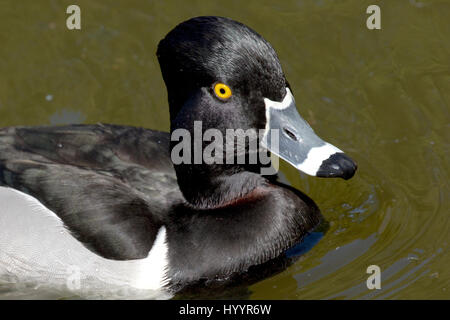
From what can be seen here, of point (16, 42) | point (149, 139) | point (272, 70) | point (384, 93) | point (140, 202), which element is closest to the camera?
point (272, 70)

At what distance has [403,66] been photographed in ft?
24.2

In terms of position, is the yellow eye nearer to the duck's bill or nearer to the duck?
the duck

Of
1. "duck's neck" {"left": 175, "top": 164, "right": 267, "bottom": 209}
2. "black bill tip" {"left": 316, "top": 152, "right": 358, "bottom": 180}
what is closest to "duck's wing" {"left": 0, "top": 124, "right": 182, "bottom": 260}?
"duck's neck" {"left": 175, "top": 164, "right": 267, "bottom": 209}

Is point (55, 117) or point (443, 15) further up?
point (443, 15)

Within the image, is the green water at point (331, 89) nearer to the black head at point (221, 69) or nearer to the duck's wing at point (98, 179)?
the duck's wing at point (98, 179)

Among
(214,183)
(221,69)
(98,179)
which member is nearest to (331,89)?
(214,183)

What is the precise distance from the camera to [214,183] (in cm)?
564

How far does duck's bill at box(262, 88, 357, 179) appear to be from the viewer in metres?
5.21

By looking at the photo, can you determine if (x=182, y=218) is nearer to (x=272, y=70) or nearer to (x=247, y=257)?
(x=247, y=257)

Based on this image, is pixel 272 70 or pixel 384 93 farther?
pixel 384 93

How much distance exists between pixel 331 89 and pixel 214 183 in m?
2.09

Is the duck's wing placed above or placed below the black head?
below

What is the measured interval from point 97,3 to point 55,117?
4.42ft
